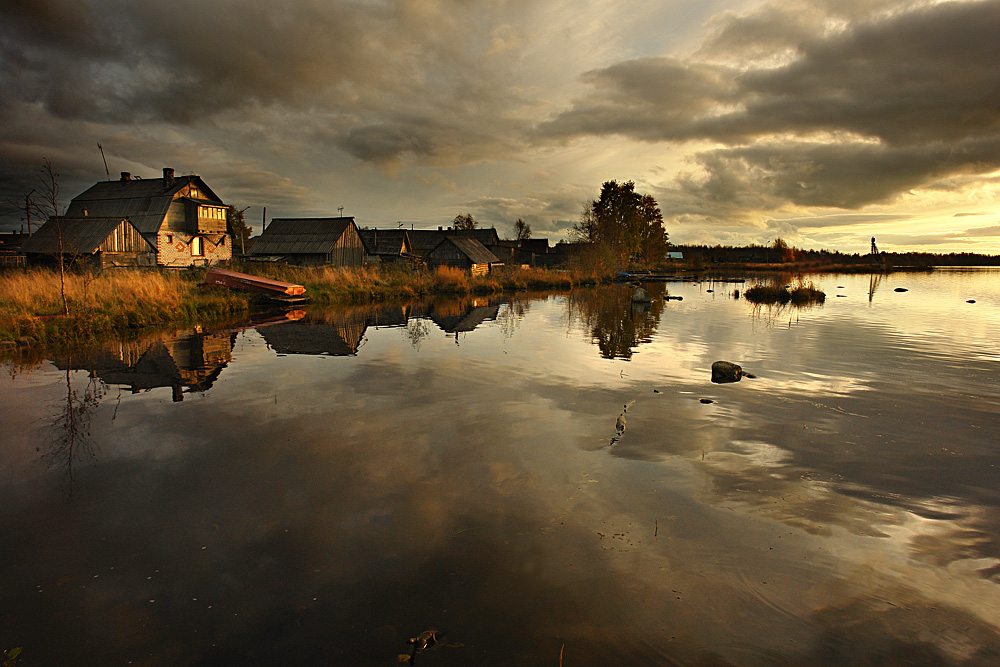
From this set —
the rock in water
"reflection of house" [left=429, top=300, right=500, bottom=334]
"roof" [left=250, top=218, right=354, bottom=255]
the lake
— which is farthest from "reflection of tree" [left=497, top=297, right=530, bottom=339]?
"roof" [left=250, top=218, right=354, bottom=255]

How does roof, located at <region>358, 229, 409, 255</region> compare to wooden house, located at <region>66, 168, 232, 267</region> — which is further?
roof, located at <region>358, 229, 409, 255</region>

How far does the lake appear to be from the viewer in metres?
3.43

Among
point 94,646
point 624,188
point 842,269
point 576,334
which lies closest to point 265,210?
point 624,188

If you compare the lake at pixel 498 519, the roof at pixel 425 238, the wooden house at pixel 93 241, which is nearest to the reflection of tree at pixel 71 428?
the lake at pixel 498 519

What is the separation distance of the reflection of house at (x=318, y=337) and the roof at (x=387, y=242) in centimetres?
3451

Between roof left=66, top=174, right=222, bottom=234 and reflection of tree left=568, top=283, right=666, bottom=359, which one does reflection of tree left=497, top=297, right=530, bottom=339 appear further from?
roof left=66, top=174, right=222, bottom=234

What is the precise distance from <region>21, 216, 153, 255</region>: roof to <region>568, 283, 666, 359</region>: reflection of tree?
29864 millimetres

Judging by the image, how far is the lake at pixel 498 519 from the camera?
11.2 ft

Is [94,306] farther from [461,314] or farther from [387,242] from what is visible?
[387,242]

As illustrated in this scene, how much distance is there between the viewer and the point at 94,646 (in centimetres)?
330

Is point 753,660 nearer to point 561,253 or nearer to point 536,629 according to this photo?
point 536,629

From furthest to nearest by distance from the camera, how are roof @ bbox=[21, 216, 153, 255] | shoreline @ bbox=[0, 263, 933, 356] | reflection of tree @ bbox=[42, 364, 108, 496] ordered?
1. roof @ bbox=[21, 216, 153, 255]
2. shoreline @ bbox=[0, 263, 933, 356]
3. reflection of tree @ bbox=[42, 364, 108, 496]

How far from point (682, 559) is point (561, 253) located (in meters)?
77.8

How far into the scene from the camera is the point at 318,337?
16625mm
